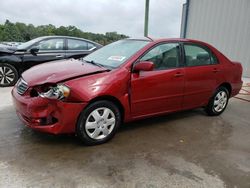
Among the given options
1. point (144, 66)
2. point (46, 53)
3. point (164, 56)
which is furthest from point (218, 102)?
point (46, 53)

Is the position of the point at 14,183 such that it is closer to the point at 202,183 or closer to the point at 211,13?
the point at 202,183

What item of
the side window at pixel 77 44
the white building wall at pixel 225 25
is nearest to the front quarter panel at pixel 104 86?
the side window at pixel 77 44

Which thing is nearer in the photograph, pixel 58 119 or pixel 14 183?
pixel 14 183

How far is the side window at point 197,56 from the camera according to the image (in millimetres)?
4316

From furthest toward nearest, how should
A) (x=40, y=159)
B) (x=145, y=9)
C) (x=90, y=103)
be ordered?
1. (x=145, y=9)
2. (x=90, y=103)
3. (x=40, y=159)

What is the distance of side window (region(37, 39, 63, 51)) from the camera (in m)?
7.05

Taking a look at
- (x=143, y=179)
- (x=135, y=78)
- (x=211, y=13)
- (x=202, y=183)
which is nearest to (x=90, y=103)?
(x=135, y=78)

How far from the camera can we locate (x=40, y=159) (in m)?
2.98

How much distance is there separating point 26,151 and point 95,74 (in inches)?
49.4

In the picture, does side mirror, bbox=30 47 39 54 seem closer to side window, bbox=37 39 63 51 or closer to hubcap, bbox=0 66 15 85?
side window, bbox=37 39 63 51

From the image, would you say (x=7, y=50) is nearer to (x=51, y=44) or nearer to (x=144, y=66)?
(x=51, y=44)

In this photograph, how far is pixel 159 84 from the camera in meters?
3.85

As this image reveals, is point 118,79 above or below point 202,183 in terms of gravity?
above

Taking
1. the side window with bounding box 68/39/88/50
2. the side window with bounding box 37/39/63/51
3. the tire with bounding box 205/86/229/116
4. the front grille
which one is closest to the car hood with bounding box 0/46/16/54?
the side window with bounding box 37/39/63/51
